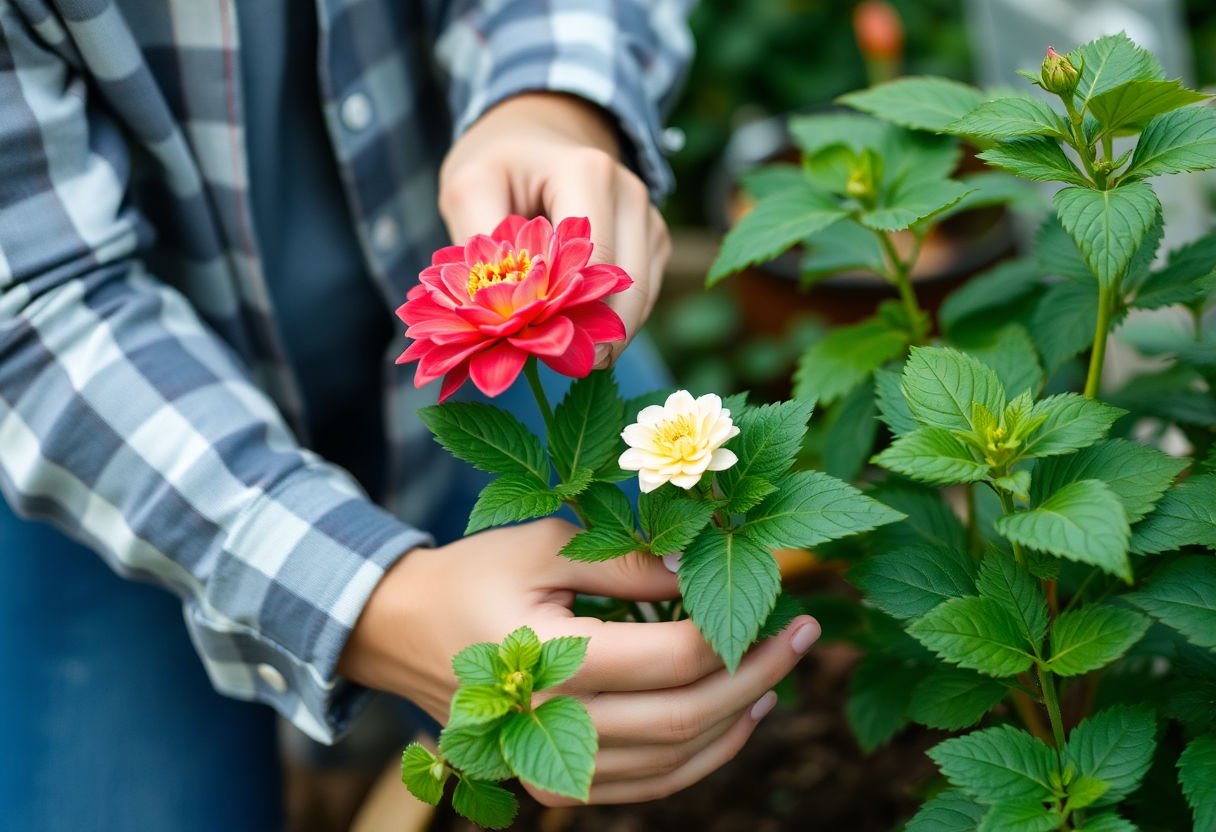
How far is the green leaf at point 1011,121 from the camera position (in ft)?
1.88

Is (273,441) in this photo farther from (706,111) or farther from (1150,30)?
(706,111)

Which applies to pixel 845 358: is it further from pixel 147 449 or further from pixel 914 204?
pixel 147 449

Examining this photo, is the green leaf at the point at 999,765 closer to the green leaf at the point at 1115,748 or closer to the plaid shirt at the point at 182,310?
the green leaf at the point at 1115,748

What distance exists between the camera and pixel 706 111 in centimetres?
207

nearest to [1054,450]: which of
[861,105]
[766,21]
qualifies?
[861,105]

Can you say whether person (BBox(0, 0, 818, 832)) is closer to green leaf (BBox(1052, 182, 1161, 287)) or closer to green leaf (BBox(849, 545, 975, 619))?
green leaf (BBox(849, 545, 975, 619))

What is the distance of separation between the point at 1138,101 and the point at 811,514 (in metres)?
0.26

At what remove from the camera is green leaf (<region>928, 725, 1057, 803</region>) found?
0.56m

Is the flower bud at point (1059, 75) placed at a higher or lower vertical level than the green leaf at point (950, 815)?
higher

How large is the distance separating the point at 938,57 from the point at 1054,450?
1.63 metres

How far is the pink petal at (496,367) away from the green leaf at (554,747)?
16 cm

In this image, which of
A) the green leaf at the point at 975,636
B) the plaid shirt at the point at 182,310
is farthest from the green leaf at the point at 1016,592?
the plaid shirt at the point at 182,310

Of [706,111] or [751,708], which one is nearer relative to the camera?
[751,708]

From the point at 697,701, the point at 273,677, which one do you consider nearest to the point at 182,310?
the point at 273,677
